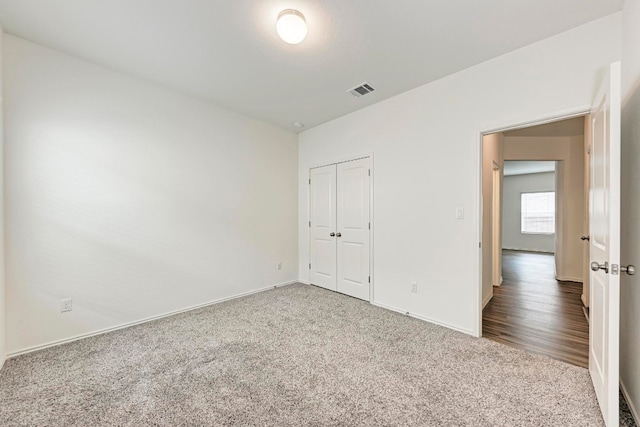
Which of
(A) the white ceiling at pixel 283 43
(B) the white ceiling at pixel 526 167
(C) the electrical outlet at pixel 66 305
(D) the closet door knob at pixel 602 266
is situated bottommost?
(C) the electrical outlet at pixel 66 305

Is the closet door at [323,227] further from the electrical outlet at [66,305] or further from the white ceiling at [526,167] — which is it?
the white ceiling at [526,167]

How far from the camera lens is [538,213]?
8.76 meters

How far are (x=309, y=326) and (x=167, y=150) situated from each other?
2673 mm

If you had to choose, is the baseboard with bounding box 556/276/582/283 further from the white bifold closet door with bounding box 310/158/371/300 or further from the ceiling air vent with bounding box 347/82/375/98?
the ceiling air vent with bounding box 347/82/375/98

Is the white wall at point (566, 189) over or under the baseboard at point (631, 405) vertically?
over

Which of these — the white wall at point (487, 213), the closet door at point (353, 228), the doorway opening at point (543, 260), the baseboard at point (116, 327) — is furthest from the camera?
the closet door at point (353, 228)

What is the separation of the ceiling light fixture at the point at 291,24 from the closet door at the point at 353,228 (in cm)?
199

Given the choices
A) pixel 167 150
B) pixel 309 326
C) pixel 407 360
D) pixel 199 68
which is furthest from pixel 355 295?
pixel 199 68

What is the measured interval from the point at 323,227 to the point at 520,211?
27.9 feet

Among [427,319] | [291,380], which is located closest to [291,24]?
[291,380]

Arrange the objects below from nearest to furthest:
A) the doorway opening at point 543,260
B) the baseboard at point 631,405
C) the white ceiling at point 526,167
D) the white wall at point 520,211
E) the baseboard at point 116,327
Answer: the baseboard at point 631,405
the baseboard at point 116,327
the doorway opening at point 543,260
the white ceiling at point 526,167
the white wall at point 520,211

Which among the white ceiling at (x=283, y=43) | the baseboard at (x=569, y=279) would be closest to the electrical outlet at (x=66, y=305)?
the white ceiling at (x=283, y=43)

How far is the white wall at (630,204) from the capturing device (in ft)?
5.15

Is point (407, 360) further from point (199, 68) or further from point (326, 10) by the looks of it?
point (199, 68)
